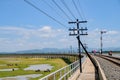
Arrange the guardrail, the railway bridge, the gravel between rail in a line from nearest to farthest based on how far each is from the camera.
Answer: the guardrail
the railway bridge
the gravel between rail

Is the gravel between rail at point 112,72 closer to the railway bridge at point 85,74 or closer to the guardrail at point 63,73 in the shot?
the railway bridge at point 85,74

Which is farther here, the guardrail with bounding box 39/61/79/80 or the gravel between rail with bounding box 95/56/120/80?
the gravel between rail with bounding box 95/56/120/80

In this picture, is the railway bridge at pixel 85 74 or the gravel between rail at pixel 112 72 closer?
the railway bridge at pixel 85 74

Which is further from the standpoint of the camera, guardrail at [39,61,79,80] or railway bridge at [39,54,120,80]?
railway bridge at [39,54,120,80]

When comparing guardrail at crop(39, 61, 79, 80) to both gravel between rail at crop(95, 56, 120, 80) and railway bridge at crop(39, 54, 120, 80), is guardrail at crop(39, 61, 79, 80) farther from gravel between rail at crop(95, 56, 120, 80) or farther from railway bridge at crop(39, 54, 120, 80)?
gravel between rail at crop(95, 56, 120, 80)

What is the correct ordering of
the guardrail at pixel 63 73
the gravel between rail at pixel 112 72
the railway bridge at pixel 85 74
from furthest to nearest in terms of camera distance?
the gravel between rail at pixel 112 72
the railway bridge at pixel 85 74
the guardrail at pixel 63 73

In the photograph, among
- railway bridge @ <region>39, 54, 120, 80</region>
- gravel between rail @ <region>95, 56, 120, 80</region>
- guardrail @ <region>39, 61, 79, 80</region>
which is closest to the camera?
guardrail @ <region>39, 61, 79, 80</region>

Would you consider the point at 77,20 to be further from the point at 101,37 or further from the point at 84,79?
the point at 101,37

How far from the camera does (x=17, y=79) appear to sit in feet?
166

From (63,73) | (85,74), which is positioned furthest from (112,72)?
(63,73)

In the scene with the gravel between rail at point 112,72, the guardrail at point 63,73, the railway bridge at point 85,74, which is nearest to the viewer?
the guardrail at point 63,73

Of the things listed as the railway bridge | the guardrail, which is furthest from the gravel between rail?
the guardrail

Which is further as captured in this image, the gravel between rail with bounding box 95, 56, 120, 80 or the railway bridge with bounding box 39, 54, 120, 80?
the gravel between rail with bounding box 95, 56, 120, 80

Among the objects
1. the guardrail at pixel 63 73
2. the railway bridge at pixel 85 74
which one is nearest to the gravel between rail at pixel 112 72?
the railway bridge at pixel 85 74
